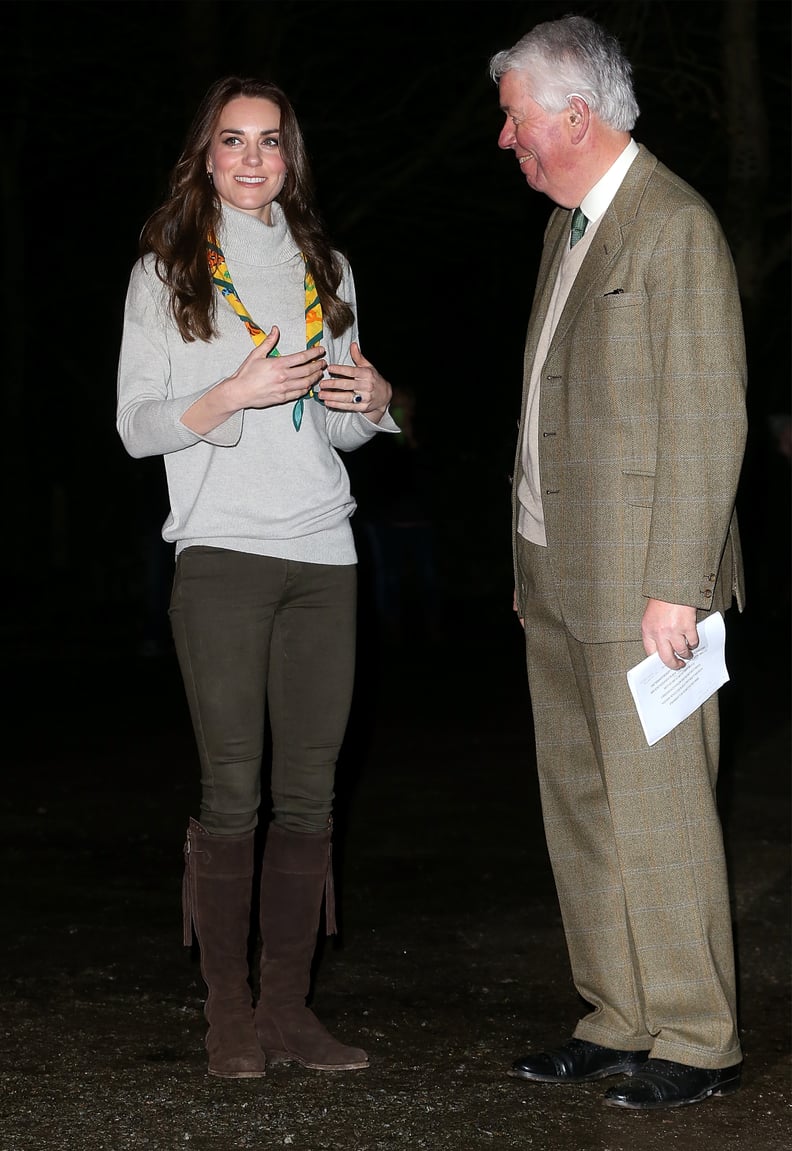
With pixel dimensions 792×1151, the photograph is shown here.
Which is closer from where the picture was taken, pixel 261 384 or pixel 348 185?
pixel 261 384

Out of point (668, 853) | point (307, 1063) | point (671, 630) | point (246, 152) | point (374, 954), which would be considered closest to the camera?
point (671, 630)

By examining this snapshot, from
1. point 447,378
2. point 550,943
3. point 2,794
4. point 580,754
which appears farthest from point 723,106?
point 447,378

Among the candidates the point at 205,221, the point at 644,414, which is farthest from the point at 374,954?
the point at 205,221

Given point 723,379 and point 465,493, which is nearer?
point 723,379

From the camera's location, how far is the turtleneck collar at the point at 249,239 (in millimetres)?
3947

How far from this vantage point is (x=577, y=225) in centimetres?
389

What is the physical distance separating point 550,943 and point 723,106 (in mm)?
8264

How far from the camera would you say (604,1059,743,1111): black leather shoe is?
12.3 ft

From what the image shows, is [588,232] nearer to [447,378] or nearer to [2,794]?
[2,794]

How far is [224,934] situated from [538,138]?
6.30 feet

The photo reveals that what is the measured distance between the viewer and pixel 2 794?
742 cm

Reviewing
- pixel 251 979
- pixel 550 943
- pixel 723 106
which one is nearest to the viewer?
pixel 251 979

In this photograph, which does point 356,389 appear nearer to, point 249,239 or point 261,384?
point 261,384

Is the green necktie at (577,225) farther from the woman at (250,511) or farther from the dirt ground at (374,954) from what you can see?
the dirt ground at (374,954)
